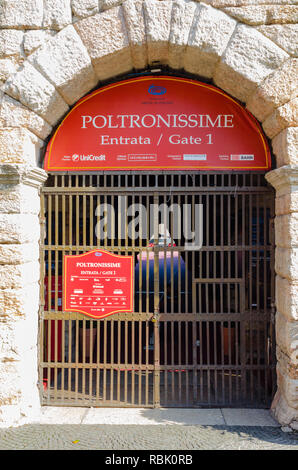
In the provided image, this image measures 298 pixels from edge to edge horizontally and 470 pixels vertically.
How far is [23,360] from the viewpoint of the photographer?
13.9 ft

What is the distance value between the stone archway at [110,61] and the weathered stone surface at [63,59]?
10 millimetres

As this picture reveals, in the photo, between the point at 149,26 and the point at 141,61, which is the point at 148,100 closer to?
the point at 141,61

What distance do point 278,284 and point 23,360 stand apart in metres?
3.03

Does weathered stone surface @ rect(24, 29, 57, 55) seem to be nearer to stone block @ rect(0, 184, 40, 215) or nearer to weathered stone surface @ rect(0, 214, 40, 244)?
stone block @ rect(0, 184, 40, 215)

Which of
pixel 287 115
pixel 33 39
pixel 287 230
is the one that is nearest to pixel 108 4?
pixel 33 39

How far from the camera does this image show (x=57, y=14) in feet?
14.0

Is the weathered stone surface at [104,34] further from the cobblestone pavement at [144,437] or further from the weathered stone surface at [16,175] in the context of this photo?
the cobblestone pavement at [144,437]

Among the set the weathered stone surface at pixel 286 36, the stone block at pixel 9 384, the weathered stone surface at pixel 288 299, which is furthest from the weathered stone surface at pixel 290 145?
the stone block at pixel 9 384

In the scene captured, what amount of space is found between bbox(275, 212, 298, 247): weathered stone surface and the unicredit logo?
6.83 ft

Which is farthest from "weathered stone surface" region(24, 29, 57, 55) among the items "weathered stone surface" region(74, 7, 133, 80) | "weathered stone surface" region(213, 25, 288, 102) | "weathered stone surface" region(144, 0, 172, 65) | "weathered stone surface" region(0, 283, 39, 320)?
"weathered stone surface" region(0, 283, 39, 320)

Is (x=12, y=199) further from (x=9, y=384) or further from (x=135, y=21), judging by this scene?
(x=135, y=21)

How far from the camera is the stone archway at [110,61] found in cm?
415

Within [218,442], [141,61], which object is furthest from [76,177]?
[218,442]

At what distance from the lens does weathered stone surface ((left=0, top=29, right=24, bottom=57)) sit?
4.29 m
